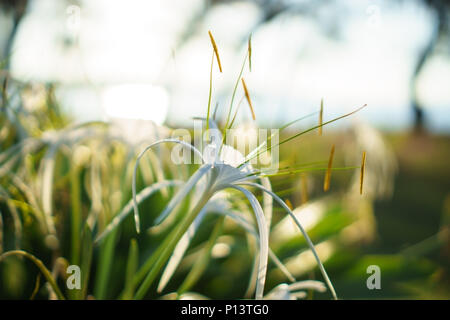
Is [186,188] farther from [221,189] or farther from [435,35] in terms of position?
[435,35]

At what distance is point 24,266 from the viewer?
644 millimetres

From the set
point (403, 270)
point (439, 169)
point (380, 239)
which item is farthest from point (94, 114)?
point (439, 169)

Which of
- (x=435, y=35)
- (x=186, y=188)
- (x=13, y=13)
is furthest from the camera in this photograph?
(x=435, y=35)

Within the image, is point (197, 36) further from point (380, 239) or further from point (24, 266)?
point (24, 266)

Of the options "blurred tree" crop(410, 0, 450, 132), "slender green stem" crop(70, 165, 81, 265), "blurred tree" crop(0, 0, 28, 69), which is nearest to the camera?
"slender green stem" crop(70, 165, 81, 265)

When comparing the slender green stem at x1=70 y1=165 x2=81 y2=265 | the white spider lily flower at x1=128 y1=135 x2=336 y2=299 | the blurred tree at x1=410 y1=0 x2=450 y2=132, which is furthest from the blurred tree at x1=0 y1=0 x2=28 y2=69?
the blurred tree at x1=410 y1=0 x2=450 y2=132

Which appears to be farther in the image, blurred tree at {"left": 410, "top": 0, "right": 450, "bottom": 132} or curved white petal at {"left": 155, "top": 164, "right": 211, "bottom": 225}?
blurred tree at {"left": 410, "top": 0, "right": 450, "bottom": 132}

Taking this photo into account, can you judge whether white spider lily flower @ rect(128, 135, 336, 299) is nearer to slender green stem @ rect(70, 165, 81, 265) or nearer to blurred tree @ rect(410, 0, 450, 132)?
slender green stem @ rect(70, 165, 81, 265)

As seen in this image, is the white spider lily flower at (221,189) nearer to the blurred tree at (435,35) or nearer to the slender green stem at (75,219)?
the slender green stem at (75,219)

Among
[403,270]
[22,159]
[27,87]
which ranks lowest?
[403,270]

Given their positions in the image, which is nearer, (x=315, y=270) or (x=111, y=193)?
(x=111, y=193)

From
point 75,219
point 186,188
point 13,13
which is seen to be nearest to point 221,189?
point 186,188
